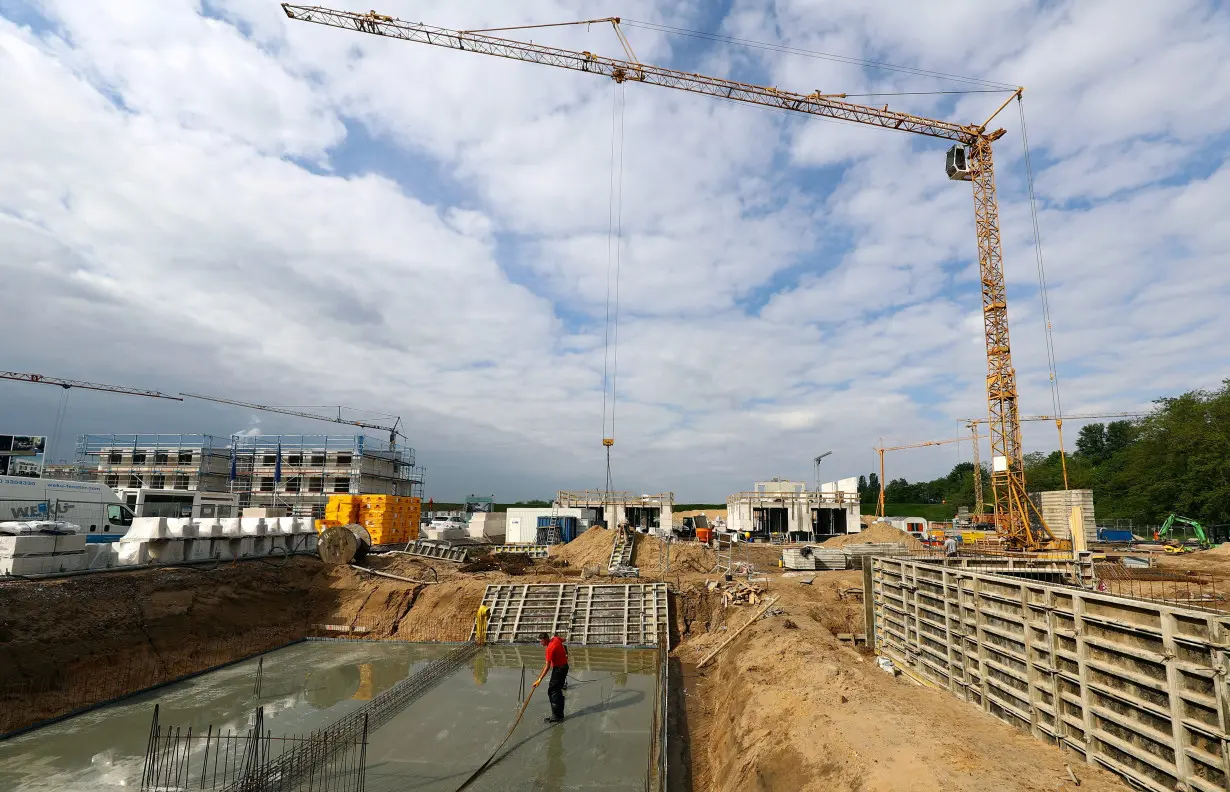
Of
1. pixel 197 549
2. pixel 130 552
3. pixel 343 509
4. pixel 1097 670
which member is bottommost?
pixel 197 549

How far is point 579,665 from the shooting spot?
1747 cm

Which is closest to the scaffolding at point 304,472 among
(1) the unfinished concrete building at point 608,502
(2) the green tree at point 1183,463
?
(1) the unfinished concrete building at point 608,502

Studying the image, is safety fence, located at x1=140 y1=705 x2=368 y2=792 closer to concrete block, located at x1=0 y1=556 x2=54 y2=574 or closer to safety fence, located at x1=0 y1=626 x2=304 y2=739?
safety fence, located at x1=0 y1=626 x2=304 y2=739

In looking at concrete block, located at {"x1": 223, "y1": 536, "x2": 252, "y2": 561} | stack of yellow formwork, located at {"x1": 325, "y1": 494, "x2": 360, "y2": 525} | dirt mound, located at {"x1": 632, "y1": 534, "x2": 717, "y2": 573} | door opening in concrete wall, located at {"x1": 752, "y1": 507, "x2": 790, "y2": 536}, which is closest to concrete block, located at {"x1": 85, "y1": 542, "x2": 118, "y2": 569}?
concrete block, located at {"x1": 223, "y1": 536, "x2": 252, "y2": 561}

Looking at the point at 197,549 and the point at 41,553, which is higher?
the point at 41,553

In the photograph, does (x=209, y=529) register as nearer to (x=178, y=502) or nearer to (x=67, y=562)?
(x=67, y=562)

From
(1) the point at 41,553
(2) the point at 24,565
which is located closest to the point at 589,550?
(1) the point at 41,553

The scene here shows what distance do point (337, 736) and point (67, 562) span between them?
1498 cm

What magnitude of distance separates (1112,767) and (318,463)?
66.9 meters

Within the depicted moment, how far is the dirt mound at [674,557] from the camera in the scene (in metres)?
30.0

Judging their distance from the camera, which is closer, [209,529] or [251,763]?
[251,763]

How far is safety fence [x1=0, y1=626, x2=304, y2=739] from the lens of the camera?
13.2 metres

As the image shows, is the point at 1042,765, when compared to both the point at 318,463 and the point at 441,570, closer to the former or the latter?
the point at 441,570

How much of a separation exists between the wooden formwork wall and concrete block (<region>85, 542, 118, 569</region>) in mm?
25326
